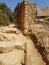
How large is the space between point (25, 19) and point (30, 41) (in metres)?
1.30

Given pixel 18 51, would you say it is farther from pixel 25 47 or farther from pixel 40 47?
pixel 40 47

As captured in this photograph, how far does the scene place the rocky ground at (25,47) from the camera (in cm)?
775

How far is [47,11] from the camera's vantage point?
1136 cm

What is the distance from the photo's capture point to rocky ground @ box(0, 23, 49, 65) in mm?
7752

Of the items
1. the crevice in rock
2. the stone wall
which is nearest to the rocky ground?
the crevice in rock

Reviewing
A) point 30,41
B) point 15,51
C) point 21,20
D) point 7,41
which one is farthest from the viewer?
point 21,20

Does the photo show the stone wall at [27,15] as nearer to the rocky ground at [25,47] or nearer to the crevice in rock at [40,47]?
the rocky ground at [25,47]

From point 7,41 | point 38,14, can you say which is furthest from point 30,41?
point 38,14

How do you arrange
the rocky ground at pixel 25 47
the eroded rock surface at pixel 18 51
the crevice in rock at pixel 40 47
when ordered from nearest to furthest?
1. the eroded rock surface at pixel 18 51
2. the rocky ground at pixel 25 47
3. the crevice in rock at pixel 40 47

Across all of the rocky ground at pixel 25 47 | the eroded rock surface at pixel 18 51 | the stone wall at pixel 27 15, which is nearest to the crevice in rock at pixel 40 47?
the rocky ground at pixel 25 47

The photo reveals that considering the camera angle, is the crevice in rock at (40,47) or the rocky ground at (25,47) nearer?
the rocky ground at (25,47)

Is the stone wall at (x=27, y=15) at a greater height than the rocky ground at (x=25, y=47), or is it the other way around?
the stone wall at (x=27, y=15)

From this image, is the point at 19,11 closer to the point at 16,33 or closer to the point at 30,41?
the point at 16,33

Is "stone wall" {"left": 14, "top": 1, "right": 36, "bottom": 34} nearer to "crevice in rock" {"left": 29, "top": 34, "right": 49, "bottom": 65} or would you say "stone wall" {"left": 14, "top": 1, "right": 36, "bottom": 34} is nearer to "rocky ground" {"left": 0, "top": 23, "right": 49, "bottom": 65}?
"rocky ground" {"left": 0, "top": 23, "right": 49, "bottom": 65}
